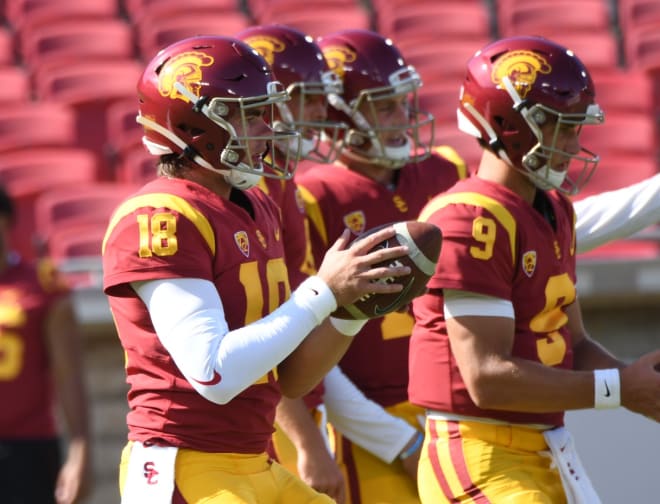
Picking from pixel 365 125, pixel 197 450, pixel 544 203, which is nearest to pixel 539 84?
pixel 544 203

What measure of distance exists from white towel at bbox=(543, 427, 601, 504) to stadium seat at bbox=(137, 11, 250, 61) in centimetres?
593

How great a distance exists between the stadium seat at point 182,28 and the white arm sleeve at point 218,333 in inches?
248

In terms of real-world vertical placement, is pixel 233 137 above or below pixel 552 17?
above

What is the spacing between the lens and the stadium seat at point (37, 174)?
24.6ft

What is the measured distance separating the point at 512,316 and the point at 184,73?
949 mm

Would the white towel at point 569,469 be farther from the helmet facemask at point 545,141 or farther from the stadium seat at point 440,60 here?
the stadium seat at point 440,60

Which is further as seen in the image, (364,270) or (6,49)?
(6,49)

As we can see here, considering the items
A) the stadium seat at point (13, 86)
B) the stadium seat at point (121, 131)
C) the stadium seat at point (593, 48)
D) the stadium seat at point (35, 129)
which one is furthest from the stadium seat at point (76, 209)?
the stadium seat at point (593, 48)

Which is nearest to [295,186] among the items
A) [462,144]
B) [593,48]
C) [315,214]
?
[315,214]

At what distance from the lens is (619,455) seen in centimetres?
429

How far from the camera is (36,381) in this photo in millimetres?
4457

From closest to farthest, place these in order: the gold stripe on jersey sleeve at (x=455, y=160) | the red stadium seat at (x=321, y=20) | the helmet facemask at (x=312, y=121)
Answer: the helmet facemask at (x=312, y=121), the gold stripe on jersey sleeve at (x=455, y=160), the red stadium seat at (x=321, y=20)

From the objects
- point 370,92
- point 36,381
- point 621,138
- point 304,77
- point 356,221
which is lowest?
point 621,138

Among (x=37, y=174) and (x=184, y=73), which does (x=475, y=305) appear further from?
(x=37, y=174)
